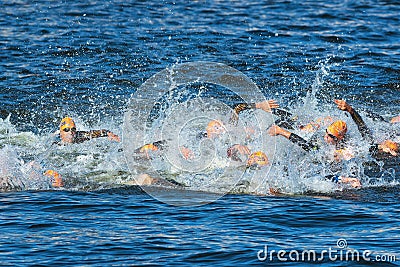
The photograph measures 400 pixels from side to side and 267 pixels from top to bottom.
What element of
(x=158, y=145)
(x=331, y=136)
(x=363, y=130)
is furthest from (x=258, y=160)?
(x=363, y=130)

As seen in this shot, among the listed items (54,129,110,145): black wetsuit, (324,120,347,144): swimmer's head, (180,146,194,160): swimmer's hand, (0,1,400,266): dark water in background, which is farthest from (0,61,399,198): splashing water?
(0,1,400,266): dark water in background

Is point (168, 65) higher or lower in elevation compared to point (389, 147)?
higher

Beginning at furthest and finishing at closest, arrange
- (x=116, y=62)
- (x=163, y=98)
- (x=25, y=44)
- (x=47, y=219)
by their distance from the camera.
→ (x=25, y=44), (x=116, y=62), (x=163, y=98), (x=47, y=219)

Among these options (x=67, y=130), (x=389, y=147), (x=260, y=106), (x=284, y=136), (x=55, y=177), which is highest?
(x=260, y=106)

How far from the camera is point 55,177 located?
1192 cm

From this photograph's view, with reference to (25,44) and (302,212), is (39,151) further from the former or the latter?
(25,44)

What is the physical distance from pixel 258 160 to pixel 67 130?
3.37m

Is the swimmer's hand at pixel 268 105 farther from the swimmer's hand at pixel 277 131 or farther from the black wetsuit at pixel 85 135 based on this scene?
the black wetsuit at pixel 85 135

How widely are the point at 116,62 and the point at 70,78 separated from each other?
1.56 m

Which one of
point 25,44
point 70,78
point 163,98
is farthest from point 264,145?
point 25,44

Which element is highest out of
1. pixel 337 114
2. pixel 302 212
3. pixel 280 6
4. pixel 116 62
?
pixel 280 6

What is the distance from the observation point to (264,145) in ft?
43.3

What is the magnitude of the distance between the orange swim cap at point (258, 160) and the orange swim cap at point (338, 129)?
1.18m

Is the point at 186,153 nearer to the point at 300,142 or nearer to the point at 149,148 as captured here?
the point at 149,148
